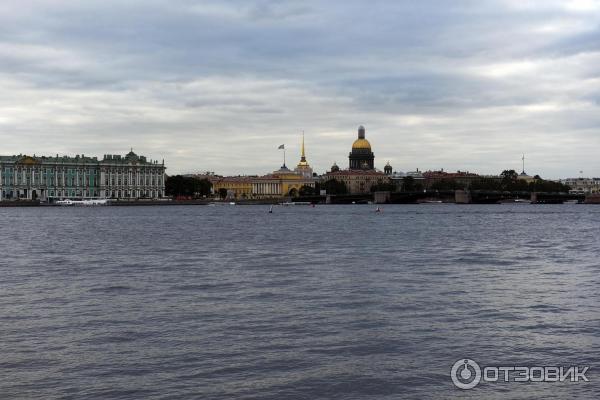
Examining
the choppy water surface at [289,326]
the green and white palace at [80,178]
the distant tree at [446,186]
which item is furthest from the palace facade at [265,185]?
the choppy water surface at [289,326]

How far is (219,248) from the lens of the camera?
2889 centimetres

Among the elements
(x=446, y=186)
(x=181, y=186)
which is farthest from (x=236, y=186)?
(x=446, y=186)

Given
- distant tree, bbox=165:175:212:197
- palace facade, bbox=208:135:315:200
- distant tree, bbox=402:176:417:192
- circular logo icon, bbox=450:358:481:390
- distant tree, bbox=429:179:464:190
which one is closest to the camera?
circular logo icon, bbox=450:358:481:390

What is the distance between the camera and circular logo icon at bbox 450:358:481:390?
900cm

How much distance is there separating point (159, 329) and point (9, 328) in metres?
2.12

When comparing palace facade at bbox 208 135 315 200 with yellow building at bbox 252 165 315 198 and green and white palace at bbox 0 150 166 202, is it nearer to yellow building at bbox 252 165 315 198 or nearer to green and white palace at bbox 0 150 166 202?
yellow building at bbox 252 165 315 198

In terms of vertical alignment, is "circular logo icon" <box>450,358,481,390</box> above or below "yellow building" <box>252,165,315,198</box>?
below

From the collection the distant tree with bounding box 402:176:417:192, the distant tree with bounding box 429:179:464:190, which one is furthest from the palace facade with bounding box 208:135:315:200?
the distant tree with bounding box 429:179:464:190

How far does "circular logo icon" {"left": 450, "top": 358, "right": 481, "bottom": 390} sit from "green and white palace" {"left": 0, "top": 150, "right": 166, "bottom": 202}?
11295 centimetres

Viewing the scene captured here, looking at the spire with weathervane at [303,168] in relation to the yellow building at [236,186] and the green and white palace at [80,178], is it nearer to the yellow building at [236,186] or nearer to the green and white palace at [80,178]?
the yellow building at [236,186]

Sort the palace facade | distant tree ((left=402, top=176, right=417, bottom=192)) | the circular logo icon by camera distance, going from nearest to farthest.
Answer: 1. the circular logo icon
2. distant tree ((left=402, top=176, right=417, bottom=192))
3. the palace facade

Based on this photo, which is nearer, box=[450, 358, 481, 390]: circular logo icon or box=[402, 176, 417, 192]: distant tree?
box=[450, 358, 481, 390]: circular logo icon

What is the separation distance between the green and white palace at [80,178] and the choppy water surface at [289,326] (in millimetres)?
98579

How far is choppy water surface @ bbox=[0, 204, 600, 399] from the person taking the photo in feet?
29.7
